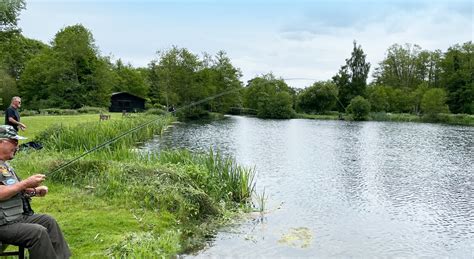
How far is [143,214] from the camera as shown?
825 cm

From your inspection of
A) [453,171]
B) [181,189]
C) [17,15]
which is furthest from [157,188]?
[17,15]

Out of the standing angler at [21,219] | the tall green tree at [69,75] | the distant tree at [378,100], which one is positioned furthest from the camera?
the distant tree at [378,100]

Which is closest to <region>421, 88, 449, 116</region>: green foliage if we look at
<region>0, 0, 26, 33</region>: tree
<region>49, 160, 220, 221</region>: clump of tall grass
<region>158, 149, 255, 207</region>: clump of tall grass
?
<region>0, 0, 26, 33</region>: tree

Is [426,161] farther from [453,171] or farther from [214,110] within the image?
[214,110]

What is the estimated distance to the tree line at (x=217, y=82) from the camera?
56719mm

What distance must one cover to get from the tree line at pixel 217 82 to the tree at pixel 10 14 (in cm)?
2393

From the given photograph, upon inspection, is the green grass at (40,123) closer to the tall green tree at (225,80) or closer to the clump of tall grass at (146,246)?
the clump of tall grass at (146,246)

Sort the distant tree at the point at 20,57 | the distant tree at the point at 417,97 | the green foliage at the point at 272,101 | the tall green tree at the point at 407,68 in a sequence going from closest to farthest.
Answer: the distant tree at the point at 20,57 → the distant tree at the point at 417,97 → the green foliage at the point at 272,101 → the tall green tree at the point at 407,68

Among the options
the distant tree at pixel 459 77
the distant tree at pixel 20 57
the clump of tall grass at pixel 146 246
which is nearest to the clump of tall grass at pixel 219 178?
the clump of tall grass at pixel 146 246

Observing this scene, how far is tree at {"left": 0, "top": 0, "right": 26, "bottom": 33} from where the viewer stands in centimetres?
2946

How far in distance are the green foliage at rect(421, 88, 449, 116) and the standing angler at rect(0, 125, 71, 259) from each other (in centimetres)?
7288

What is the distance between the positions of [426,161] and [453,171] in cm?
298

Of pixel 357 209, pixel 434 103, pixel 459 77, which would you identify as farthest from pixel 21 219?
pixel 459 77

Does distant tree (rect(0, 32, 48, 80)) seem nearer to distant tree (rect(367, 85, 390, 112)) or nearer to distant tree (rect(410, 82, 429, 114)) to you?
distant tree (rect(367, 85, 390, 112))
